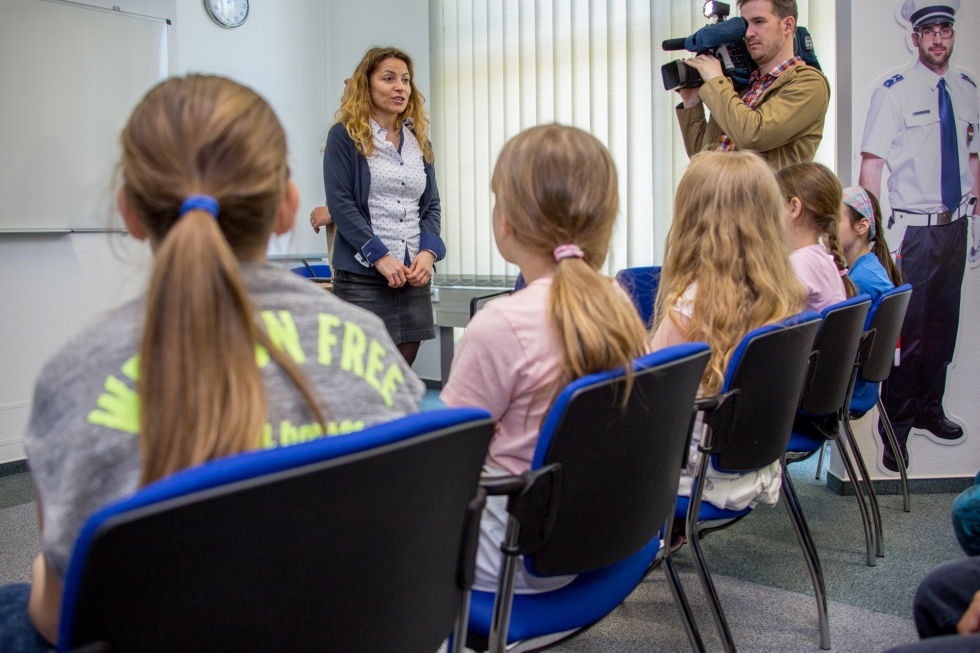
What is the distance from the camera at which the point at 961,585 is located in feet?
3.47

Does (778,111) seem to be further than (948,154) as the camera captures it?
No

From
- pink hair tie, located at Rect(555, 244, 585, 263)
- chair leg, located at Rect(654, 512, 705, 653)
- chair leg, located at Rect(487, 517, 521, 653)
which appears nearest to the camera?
chair leg, located at Rect(487, 517, 521, 653)

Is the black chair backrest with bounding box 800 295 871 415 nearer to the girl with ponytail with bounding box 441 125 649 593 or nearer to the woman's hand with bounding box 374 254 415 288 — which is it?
the girl with ponytail with bounding box 441 125 649 593

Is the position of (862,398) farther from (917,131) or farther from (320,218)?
(320,218)

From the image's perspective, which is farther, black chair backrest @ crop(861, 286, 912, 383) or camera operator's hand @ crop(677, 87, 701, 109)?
camera operator's hand @ crop(677, 87, 701, 109)

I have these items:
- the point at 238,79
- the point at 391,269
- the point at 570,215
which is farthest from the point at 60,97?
the point at 570,215

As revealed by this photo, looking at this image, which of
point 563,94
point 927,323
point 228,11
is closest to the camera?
point 927,323

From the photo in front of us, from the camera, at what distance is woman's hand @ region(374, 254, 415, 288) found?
8.36ft

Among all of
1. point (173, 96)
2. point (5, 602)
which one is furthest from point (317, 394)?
point (5, 602)

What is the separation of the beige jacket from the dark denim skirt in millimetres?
1176

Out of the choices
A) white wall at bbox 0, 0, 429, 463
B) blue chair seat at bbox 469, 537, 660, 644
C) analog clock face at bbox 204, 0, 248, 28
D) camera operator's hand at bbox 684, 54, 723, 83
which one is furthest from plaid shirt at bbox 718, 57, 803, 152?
analog clock face at bbox 204, 0, 248, 28

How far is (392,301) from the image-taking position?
265 cm

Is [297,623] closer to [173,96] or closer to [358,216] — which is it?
[173,96]

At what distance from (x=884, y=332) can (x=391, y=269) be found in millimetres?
1554
